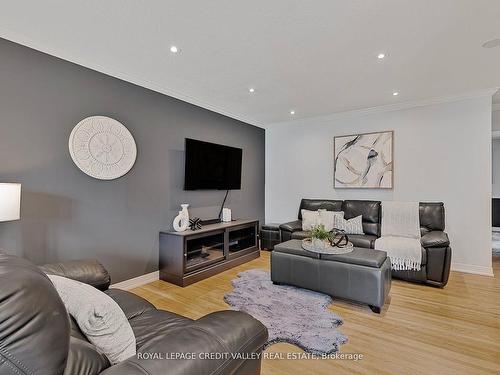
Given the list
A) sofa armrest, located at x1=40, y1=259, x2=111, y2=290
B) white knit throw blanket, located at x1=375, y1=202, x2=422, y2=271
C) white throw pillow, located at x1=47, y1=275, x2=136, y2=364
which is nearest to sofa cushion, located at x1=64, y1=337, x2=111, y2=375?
white throw pillow, located at x1=47, y1=275, x2=136, y2=364

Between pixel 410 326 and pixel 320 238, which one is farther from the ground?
pixel 320 238

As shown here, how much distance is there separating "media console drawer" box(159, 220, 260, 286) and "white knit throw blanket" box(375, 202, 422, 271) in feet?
6.60

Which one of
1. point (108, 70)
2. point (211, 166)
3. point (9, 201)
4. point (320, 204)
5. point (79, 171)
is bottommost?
point (320, 204)

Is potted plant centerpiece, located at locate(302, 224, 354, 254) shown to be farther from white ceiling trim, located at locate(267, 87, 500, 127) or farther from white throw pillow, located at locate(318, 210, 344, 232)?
white ceiling trim, located at locate(267, 87, 500, 127)

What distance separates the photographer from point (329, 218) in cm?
443

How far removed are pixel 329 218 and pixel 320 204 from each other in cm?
49

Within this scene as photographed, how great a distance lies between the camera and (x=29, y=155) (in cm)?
250

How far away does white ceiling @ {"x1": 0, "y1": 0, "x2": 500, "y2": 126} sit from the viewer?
2035mm

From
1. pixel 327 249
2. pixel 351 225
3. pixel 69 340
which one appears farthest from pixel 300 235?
pixel 69 340

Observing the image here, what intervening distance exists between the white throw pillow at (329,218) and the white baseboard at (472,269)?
66.9 inches

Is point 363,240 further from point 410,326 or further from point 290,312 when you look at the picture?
point 290,312

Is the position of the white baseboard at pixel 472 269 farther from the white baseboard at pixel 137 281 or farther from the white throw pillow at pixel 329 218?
the white baseboard at pixel 137 281

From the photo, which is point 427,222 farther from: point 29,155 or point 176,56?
point 29,155

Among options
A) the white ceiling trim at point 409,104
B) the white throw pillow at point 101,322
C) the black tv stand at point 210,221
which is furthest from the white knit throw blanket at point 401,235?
the white throw pillow at point 101,322
